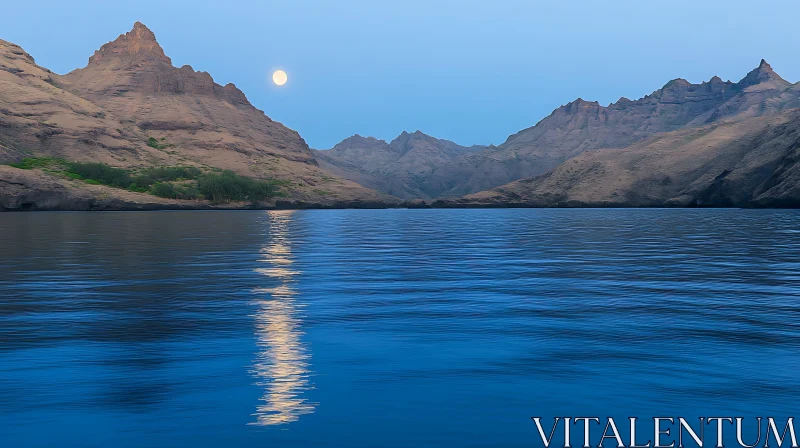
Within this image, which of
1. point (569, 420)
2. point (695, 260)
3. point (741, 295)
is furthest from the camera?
point (695, 260)

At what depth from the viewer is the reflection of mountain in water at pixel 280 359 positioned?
36.4ft

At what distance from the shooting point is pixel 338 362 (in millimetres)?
14367

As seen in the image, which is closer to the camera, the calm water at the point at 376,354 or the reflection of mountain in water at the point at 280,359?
the calm water at the point at 376,354

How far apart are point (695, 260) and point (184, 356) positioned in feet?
Answer: 104

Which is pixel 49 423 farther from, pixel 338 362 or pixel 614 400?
pixel 614 400

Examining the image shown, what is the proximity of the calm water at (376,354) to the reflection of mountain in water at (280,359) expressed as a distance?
0.06 m

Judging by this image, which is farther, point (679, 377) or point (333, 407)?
point (679, 377)

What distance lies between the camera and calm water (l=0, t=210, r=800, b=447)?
416 inches

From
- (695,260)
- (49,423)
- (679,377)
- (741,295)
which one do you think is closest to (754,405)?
(679,377)

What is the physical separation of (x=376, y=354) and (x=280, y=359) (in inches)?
76.3

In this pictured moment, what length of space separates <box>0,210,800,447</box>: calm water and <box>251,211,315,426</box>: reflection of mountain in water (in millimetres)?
60

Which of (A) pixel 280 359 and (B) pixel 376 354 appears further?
(B) pixel 376 354

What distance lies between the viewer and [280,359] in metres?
14.7

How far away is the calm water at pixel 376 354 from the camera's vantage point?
1056 cm
